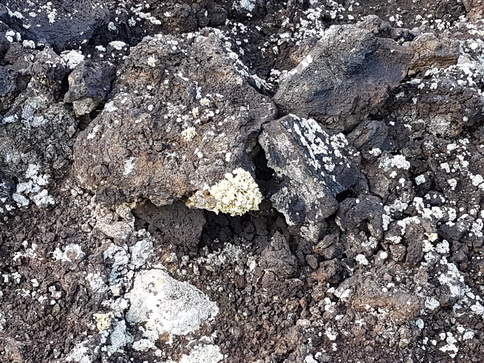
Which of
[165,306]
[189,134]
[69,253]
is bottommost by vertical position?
[165,306]

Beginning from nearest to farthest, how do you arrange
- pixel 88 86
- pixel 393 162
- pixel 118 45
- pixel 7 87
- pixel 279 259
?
pixel 279 259
pixel 88 86
pixel 7 87
pixel 393 162
pixel 118 45

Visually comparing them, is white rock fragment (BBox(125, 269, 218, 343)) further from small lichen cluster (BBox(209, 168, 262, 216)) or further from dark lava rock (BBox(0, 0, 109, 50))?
dark lava rock (BBox(0, 0, 109, 50))

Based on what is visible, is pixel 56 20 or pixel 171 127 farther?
pixel 56 20

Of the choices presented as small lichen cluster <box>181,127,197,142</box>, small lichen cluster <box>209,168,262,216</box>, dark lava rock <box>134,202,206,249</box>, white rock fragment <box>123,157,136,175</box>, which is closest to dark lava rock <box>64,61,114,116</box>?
white rock fragment <box>123,157,136,175</box>

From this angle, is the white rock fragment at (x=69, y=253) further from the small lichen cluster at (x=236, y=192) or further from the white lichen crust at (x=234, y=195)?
the small lichen cluster at (x=236, y=192)

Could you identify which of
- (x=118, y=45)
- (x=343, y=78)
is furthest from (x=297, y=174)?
(x=118, y=45)

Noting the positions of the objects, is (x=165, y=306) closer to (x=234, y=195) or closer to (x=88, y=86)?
(x=234, y=195)

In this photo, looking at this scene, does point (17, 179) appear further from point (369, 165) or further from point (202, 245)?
point (369, 165)

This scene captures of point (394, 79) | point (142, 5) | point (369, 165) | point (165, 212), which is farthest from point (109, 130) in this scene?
point (394, 79)
